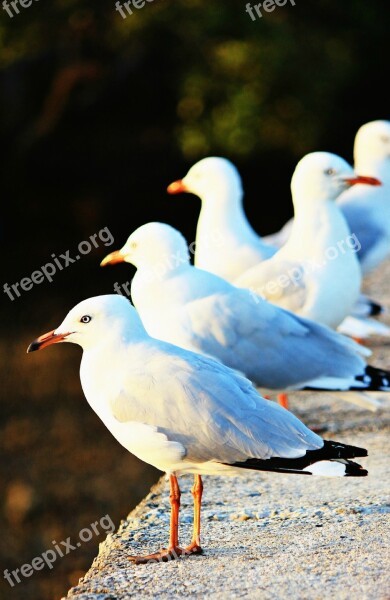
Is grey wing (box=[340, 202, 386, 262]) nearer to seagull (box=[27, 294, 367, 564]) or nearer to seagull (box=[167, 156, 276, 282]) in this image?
seagull (box=[167, 156, 276, 282])

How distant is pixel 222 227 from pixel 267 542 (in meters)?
2.92

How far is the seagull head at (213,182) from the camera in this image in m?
6.12

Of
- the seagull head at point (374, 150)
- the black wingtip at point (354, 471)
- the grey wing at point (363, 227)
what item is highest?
the black wingtip at point (354, 471)

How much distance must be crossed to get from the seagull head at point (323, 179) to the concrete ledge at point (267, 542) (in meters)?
1.51

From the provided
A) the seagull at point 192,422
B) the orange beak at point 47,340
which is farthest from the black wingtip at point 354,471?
the orange beak at point 47,340

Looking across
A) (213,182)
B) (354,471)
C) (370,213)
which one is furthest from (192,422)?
(370,213)

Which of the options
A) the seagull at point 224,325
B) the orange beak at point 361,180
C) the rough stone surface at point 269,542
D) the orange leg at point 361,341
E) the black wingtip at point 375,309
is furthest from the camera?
the black wingtip at point 375,309

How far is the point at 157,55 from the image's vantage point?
47.5ft

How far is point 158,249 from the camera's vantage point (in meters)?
4.44

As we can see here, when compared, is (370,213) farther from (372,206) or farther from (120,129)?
(120,129)

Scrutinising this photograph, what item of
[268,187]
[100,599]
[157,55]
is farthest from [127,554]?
[268,187]

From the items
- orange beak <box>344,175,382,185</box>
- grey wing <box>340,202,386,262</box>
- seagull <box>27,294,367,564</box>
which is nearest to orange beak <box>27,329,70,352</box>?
seagull <box>27,294,367,564</box>

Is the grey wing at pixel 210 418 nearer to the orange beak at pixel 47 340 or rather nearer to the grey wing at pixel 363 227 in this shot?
the orange beak at pixel 47 340

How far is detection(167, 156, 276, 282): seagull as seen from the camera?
5820 mm
